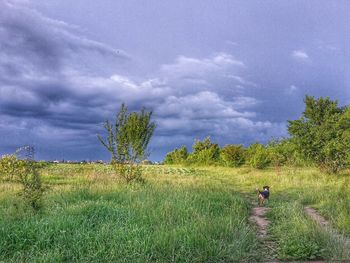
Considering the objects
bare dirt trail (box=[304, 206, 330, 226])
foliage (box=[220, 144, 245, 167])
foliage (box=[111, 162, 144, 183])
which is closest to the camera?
bare dirt trail (box=[304, 206, 330, 226])

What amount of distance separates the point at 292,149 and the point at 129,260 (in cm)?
2350

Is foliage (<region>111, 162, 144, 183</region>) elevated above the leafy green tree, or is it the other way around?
the leafy green tree

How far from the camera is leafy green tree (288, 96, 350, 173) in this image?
22.8m

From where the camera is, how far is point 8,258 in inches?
249

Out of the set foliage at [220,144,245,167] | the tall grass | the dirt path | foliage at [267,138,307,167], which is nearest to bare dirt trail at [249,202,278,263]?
the dirt path

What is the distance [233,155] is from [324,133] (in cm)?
1299

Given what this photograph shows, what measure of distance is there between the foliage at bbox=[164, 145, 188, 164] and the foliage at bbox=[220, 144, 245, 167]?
41.8ft

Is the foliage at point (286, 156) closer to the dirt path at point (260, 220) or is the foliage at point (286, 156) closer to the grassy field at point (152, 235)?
the dirt path at point (260, 220)

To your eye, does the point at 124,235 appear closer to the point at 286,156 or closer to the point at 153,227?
the point at 153,227

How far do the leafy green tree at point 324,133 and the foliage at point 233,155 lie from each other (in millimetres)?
10166

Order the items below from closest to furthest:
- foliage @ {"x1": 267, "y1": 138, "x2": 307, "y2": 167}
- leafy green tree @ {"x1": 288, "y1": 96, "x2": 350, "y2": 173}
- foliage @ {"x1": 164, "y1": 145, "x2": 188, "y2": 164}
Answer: leafy green tree @ {"x1": 288, "y1": 96, "x2": 350, "y2": 173} → foliage @ {"x1": 267, "y1": 138, "x2": 307, "y2": 167} → foliage @ {"x1": 164, "y1": 145, "x2": 188, "y2": 164}

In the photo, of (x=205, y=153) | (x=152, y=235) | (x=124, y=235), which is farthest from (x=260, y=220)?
(x=205, y=153)

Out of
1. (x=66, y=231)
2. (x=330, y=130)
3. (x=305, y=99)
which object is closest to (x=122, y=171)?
(x=66, y=231)

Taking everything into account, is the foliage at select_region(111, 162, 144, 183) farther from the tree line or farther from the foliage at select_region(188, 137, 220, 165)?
the foliage at select_region(188, 137, 220, 165)
